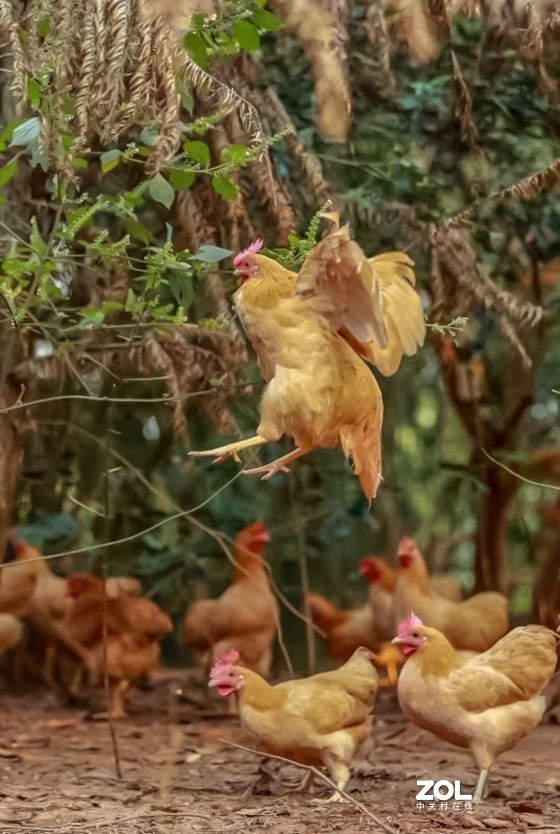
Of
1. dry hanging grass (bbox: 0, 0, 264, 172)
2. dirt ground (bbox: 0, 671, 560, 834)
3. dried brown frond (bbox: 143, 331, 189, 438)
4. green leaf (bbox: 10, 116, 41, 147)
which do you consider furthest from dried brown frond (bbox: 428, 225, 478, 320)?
green leaf (bbox: 10, 116, 41, 147)

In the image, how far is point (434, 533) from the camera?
446 cm

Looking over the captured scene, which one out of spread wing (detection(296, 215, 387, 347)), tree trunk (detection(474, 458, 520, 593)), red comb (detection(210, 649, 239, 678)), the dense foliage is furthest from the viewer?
tree trunk (detection(474, 458, 520, 593))

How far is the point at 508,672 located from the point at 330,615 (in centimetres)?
168

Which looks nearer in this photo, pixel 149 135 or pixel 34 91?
pixel 34 91

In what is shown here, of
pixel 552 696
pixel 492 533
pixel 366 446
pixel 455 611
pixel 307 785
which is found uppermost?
pixel 366 446

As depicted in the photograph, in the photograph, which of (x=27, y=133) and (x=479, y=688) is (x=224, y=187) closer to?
(x=27, y=133)

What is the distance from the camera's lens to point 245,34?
6.52 ft

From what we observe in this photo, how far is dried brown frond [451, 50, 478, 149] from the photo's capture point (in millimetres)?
3104

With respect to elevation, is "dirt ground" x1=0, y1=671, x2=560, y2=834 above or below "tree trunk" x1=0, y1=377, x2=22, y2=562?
below

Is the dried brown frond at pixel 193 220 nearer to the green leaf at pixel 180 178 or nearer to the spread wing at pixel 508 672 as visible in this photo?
the green leaf at pixel 180 178

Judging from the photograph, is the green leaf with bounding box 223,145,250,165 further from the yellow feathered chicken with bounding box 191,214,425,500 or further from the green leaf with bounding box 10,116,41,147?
the green leaf with bounding box 10,116,41,147

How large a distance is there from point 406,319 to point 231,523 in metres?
2.55

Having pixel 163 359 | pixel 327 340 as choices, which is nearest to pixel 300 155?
pixel 163 359

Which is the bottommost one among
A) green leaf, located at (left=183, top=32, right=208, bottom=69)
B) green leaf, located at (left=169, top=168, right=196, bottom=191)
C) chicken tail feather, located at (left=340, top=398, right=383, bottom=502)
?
chicken tail feather, located at (left=340, top=398, right=383, bottom=502)
